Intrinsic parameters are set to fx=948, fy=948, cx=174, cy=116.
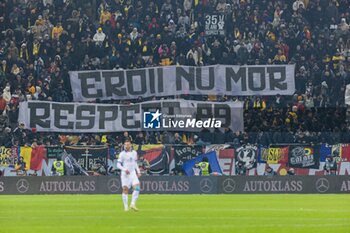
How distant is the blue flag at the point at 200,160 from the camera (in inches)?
1597

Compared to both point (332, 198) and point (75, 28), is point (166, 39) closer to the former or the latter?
point (75, 28)

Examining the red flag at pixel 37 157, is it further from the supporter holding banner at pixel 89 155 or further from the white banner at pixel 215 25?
the white banner at pixel 215 25

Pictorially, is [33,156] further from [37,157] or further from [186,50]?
[186,50]

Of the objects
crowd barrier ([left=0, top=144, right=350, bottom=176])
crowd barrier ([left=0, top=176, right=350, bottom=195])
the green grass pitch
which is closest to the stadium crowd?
crowd barrier ([left=0, top=144, right=350, bottom=176])

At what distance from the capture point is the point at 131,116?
43000 millimetres

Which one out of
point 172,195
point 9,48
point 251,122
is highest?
point 9,48

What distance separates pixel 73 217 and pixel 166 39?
75.8 feet

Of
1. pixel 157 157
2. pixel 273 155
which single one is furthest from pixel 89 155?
pixel 273 155

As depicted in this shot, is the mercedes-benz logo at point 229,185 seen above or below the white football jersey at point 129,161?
below

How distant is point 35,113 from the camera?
43.4m

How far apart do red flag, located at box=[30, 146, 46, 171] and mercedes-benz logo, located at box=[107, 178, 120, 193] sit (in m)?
3.31

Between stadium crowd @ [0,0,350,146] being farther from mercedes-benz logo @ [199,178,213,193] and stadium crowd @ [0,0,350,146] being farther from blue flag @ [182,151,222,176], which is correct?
mercedes-benz logo @ [199,178,213,193]

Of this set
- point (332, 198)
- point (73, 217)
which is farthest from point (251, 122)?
point (73, 217)

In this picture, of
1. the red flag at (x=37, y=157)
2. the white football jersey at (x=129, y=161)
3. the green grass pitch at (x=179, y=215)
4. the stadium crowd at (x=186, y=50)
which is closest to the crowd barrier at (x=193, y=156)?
the red flag at (x=37, y=157)
